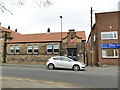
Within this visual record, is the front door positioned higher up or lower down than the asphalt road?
higher up

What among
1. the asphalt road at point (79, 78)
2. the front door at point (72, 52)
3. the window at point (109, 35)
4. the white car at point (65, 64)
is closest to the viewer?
the asphalt road at point (79, 78)

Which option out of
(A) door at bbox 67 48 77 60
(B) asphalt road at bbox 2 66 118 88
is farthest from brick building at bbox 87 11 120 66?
(B) asphalt road at bbox 2 66 118 88

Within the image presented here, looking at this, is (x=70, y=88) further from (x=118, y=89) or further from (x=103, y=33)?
(x=103, y=33)

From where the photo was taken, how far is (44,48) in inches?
758

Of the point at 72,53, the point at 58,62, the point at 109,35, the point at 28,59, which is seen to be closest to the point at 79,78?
the point at 58,62

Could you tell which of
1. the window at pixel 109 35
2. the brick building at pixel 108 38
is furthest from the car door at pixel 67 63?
the window at pixel 109 35

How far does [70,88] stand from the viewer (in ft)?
18.3

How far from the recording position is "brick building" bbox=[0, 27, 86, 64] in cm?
1789

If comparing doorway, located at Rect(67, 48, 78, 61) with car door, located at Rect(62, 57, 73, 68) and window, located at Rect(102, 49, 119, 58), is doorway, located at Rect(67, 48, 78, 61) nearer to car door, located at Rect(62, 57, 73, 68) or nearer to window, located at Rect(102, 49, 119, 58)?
window, located at Rect(102, 49, 119, 58)

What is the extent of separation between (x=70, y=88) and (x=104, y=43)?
42.9 ft

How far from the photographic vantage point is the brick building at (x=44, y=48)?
17.9 metres

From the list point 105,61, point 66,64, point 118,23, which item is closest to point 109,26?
point 118,23

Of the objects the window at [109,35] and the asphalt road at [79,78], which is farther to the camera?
the window at [109,35]

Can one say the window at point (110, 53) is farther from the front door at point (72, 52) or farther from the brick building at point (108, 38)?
the front door at point (72, 52)
